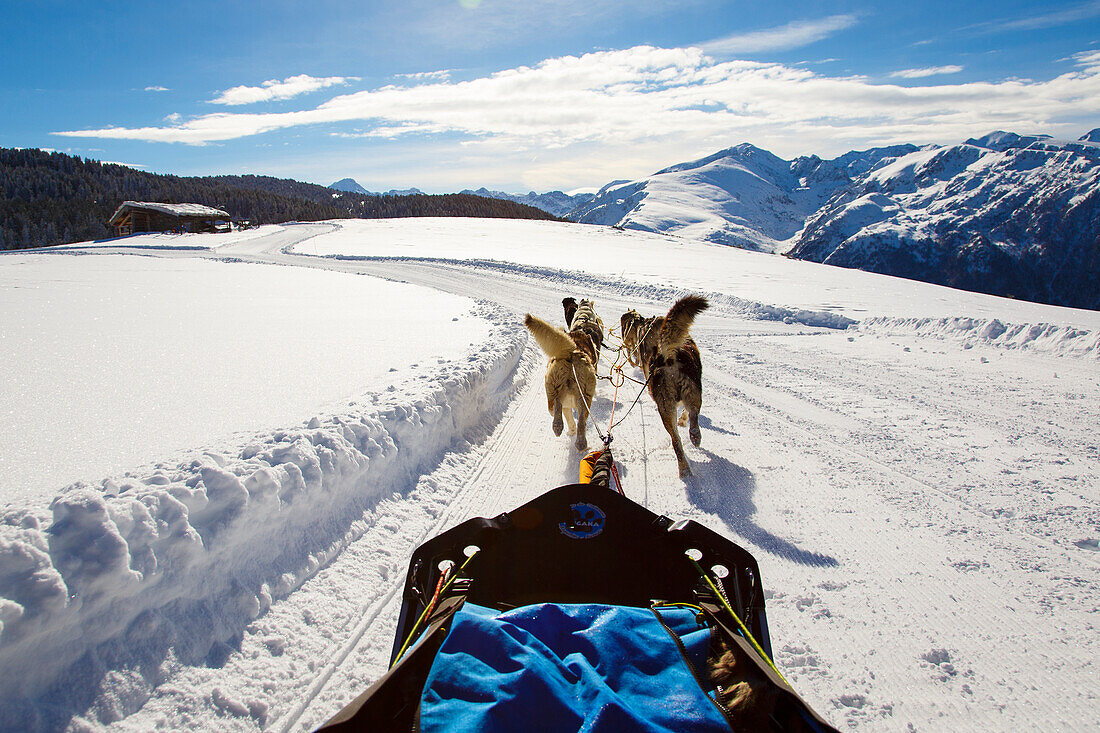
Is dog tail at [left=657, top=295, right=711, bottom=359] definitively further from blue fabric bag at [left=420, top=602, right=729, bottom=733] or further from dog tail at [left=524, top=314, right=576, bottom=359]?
blue fabric bag at [left=420, top=602, right=729, bottom=733]

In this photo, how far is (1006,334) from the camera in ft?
26.7

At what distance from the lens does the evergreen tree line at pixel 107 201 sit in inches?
2525

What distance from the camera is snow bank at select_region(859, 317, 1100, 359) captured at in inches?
286

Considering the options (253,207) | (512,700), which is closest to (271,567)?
(512,700)

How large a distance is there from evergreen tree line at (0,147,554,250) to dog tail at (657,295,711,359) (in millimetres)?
79400

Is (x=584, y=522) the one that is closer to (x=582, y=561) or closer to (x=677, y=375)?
(x=582, y=561)

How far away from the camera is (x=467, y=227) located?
143ft

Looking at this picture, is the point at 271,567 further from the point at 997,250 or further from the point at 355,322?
the point at 997,250

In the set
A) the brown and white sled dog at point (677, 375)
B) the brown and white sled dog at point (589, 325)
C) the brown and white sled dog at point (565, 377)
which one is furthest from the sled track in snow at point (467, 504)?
the brown and white sled dog at point (677, 375)

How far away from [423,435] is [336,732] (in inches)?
137

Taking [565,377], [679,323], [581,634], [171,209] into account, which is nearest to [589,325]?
[565,377]

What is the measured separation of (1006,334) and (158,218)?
62846 mm

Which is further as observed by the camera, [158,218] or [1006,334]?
[158,218]

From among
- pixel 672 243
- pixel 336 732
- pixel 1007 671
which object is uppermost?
pixel 672 243
